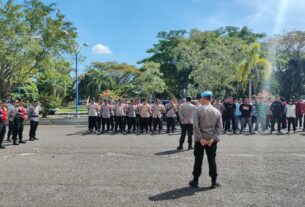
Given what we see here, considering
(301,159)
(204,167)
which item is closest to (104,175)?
(204,167)

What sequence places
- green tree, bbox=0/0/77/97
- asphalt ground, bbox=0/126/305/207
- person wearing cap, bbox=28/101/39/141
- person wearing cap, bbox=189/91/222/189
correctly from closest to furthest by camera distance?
asphalt ground, bbox=0/126/305/207 < person wearing cap, bbox=189/91/222/189 < person wearing cap, bbox=28/101/39/141 < green tree, bbox=0/0/77/97

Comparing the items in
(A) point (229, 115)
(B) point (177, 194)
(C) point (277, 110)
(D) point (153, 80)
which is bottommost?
(B) point (177, 194)

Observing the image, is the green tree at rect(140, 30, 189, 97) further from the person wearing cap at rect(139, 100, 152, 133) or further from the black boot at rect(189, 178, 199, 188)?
the black boot at rect(189, 178, 199, 188)

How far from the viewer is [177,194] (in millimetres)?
6961

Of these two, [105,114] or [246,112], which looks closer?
[246,112]

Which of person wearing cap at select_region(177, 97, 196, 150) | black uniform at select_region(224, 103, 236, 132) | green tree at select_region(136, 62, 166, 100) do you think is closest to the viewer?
person wearing cap at select_region(177, 97, 196, 150)

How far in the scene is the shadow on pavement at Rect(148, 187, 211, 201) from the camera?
263 inches

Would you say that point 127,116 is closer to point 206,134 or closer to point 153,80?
point 206,134

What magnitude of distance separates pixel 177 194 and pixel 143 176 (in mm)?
1634

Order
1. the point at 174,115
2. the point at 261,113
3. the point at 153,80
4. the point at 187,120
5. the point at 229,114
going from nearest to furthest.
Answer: the point at 187,120
the point at 174,115
the point at 229,114
the point at 261,113
the point at 153,80

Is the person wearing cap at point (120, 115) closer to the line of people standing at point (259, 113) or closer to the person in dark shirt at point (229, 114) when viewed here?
the line of people standing at point (259, 113)

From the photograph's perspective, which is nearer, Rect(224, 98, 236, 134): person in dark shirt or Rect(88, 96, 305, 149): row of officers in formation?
Rect(88, 96, 305, 149): row of officers in formation

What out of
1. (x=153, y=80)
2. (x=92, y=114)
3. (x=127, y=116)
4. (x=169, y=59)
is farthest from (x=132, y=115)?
(x=169, y=59)

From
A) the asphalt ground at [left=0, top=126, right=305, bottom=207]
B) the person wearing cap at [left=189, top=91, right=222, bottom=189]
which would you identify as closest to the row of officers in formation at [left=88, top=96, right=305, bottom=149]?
the asphalt ground at [left=0, top=126, right=305, bottom=207]
